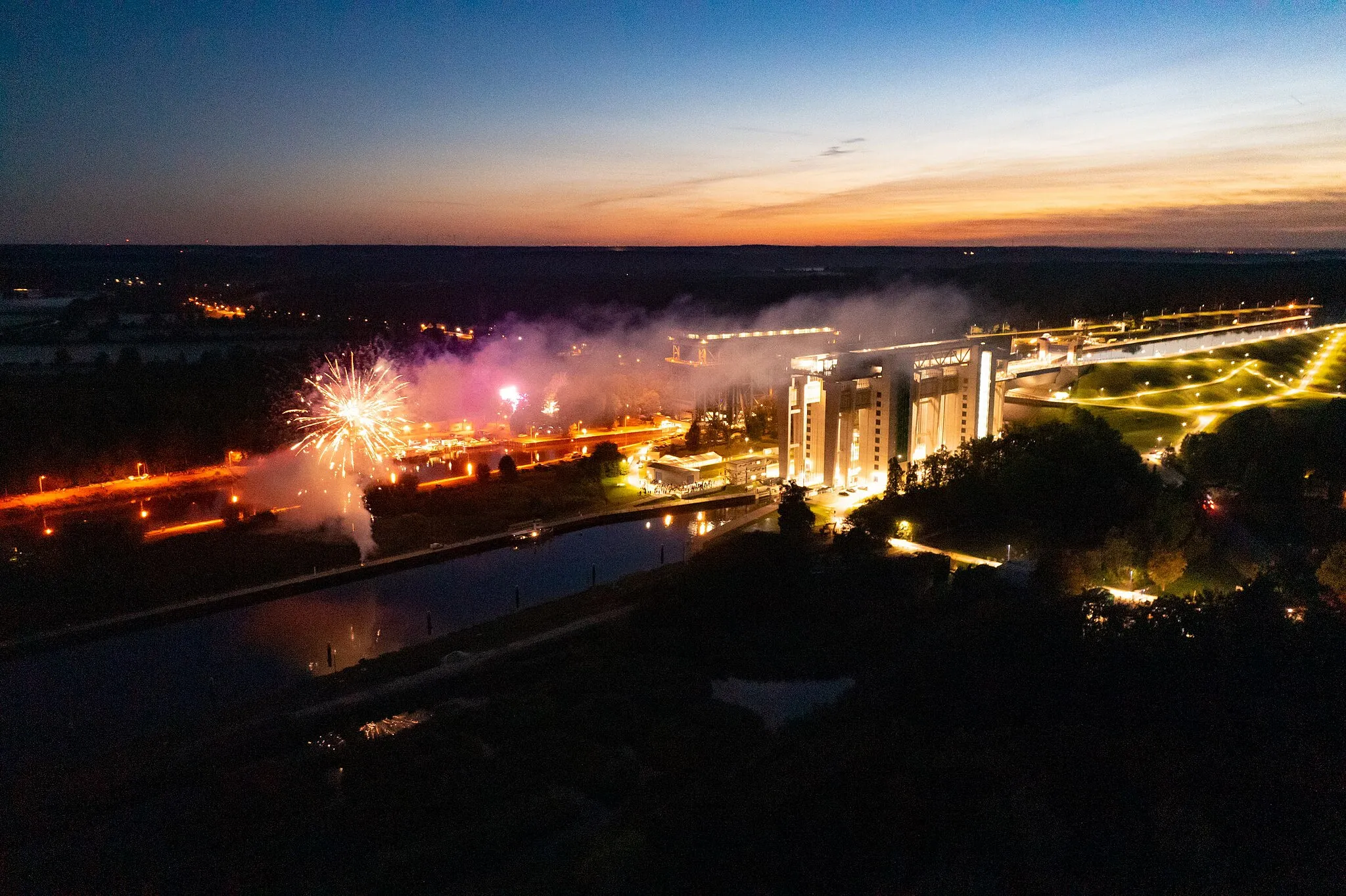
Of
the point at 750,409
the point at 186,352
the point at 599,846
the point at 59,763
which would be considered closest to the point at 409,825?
the point at 599,846

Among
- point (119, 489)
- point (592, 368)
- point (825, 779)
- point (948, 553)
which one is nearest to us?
point (825, 779)

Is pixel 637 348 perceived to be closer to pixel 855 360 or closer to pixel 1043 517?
pixel 855 360

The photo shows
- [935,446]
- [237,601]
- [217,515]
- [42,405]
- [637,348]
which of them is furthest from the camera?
[637,348]

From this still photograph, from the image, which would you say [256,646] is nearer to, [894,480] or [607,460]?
[607,460]

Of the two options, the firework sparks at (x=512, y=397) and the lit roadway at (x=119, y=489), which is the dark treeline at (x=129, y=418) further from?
the firework sparks at (x=512, y=397)

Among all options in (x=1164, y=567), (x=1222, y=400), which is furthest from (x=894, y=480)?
(x=1222, y=400)

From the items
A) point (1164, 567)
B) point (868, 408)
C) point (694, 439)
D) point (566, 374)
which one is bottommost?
point (694, 439)
